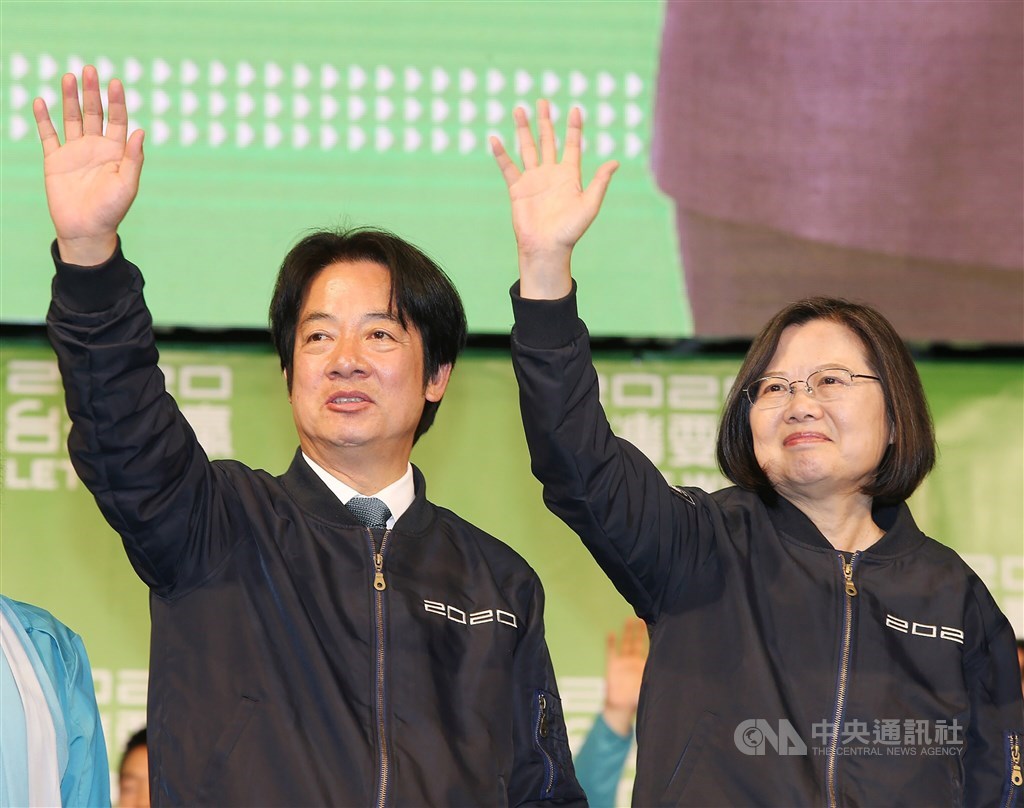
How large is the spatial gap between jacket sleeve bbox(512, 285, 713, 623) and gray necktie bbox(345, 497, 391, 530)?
284mm

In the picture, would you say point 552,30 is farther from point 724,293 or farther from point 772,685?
point 772,685

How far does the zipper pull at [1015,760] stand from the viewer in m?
2.13

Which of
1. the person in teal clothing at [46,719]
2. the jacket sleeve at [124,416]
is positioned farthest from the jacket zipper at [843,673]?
the person in teal clothing at [46,719]

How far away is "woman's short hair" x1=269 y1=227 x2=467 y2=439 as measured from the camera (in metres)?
2.21

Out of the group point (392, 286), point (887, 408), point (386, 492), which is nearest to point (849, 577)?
point (887, 408)

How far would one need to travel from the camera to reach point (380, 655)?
195 cm

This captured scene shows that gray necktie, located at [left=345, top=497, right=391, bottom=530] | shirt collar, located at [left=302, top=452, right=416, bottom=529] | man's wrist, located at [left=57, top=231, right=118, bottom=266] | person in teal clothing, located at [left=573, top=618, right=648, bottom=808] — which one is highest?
man's wrist, located at [left=57, top=231, right=118, bottom=266]

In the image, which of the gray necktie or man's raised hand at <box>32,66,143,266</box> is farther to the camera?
the gray necktie

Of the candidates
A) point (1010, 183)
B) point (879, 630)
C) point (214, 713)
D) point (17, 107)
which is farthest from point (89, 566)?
point (1010, 183)

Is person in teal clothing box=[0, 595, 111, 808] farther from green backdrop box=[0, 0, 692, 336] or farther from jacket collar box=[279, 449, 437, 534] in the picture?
green backdrop box=[0, 0, 692, 336]

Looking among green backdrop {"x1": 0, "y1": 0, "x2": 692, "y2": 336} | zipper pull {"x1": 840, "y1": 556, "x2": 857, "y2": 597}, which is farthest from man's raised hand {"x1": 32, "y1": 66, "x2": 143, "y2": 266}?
green backdrop {"x1": 0, "y1": 0, "x2": 692, "y2": 336}

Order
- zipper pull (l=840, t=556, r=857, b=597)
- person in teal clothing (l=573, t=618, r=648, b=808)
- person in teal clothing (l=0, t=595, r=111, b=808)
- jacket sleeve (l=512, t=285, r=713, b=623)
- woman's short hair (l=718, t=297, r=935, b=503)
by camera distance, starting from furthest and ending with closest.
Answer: person in teal clothing (l=573, t=618, r=648, b=808)
woman's short hair (l=718, t=297, r=935, b=503)
zipper pull (l=840, t=556, r=857, b=597)
person in teal clothing (l=0, t=595, r=111, b=808)
jacket sleeve (l=512, t=285, r=713, b=623)

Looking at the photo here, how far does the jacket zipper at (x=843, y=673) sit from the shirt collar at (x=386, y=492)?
0.69m

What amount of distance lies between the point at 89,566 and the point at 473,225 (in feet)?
3.94
